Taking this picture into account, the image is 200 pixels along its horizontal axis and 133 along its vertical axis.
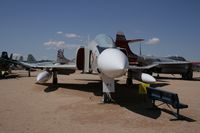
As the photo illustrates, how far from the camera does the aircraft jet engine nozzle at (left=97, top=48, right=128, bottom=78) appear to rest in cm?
747

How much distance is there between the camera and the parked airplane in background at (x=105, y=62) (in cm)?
768

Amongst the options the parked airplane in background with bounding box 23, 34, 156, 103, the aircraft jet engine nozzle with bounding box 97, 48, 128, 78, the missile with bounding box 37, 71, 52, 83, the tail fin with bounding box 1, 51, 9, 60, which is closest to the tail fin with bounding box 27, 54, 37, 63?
the tail fin with bounding box 1, 51, 9, 60

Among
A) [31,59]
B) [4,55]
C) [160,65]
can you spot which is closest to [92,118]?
[160,65]

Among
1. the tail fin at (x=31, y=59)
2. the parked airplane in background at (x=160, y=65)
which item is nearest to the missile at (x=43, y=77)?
the parked airplane in background at (x=160, y=65)

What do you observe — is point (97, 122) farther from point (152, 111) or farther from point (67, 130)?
point (152, 111)

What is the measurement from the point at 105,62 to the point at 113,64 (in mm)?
530

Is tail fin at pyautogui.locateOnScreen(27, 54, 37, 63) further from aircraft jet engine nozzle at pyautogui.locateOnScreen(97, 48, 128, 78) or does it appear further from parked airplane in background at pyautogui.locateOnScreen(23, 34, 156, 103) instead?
aircraft jet engine nozzle at pyautogui.locateOnScreen(97, 48, 128, 78)

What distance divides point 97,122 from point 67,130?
1.19 meters

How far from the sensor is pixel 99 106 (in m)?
9.33

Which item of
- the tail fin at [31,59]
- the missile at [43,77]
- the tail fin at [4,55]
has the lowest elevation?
the missile at [43,77]

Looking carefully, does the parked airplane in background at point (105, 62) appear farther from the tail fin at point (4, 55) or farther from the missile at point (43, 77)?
the tail fin at point (4, 55)

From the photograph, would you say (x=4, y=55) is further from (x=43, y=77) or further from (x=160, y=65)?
(x=160, y=65)

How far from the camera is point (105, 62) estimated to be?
805cm

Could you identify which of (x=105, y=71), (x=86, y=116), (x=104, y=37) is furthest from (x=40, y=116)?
(x=104, y=37)
